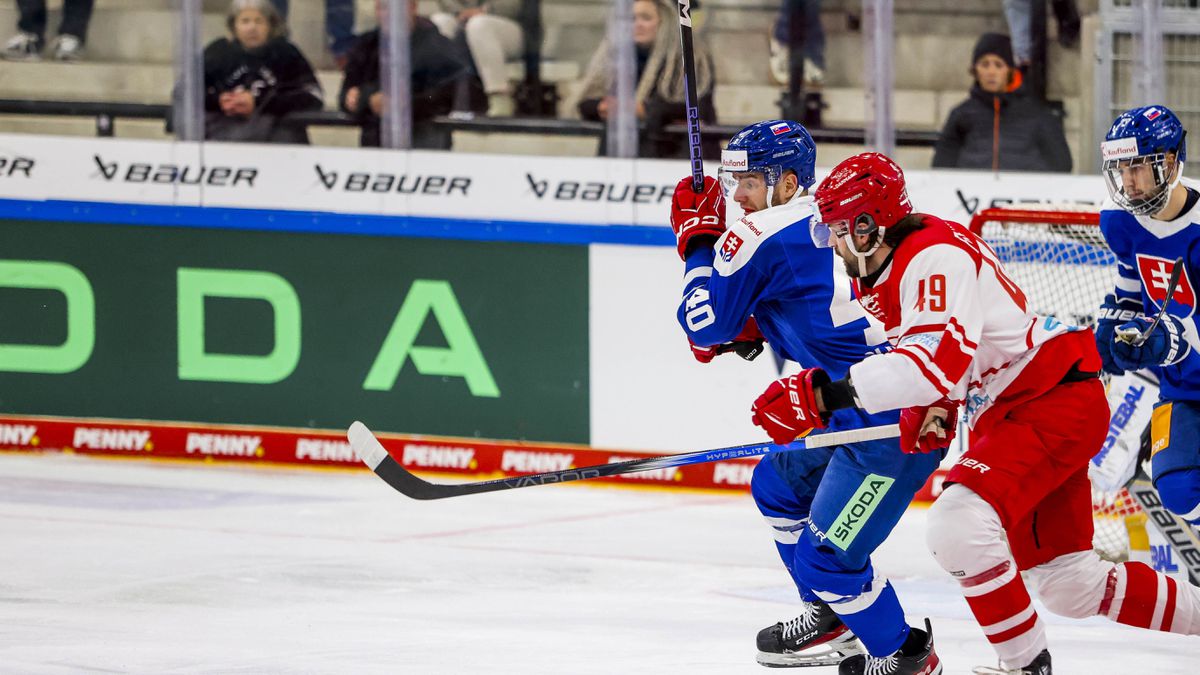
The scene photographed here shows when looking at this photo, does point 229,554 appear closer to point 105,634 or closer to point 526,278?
point 105,634

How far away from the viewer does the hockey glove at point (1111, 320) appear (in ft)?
16.2

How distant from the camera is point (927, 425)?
4.05m

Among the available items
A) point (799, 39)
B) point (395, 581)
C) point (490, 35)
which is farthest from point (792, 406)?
point (490, 35)

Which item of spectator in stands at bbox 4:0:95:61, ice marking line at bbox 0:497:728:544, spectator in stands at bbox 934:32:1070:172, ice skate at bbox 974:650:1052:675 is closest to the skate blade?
ice skate at bbox 974:650:1052:675

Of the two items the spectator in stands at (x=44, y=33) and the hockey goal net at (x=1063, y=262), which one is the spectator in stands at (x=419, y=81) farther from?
the hockey goal net at (x=1063, y=262)

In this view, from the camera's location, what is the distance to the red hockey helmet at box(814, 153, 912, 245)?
3.98 meters

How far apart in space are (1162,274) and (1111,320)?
179 millimetres

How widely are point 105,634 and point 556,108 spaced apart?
3.46 meters

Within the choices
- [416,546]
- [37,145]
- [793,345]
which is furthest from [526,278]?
[793,345]

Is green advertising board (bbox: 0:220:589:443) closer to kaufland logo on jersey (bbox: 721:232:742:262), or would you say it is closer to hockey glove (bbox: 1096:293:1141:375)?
hockey glove (bbox: 1096:293:1141:375)

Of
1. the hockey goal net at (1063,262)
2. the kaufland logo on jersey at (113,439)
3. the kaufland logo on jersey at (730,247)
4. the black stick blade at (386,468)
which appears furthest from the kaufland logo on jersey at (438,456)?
the kaufland logo on jersey at (730,247)

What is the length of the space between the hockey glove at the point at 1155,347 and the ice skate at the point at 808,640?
3.20 ft

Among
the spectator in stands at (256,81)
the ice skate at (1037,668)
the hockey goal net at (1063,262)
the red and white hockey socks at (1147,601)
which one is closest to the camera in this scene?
the ice skate at (1037,668)

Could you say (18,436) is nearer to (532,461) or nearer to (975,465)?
(532,461)
